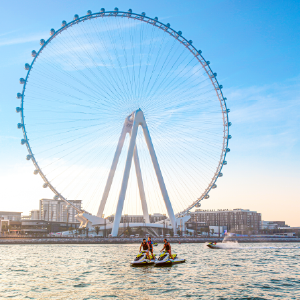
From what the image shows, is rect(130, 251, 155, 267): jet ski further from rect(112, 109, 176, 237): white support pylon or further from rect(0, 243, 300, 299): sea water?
rect(112, 109, 176, 237): white support pylon

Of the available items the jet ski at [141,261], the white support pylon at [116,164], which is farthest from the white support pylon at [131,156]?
the jet ski at [141,261]

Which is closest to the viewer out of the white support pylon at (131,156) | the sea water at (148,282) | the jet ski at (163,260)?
the sea water at (148,282)

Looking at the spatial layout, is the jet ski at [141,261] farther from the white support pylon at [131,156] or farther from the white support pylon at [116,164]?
the white support pylon at [116,164]

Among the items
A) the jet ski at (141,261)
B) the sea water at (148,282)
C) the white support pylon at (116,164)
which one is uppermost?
the white support pylon at (116,164)

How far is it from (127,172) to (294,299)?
182 ft

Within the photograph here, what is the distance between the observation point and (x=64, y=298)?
2222 cm

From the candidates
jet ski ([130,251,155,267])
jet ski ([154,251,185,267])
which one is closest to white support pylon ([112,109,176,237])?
jet ski ([154,251,185,267])

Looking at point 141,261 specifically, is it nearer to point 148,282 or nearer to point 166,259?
point 166,259

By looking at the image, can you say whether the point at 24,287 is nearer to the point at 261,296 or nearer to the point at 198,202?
the point at 261,296

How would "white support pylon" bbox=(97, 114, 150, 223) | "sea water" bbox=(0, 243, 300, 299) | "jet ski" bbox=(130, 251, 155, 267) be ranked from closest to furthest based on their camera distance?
"sea water" bbox=(0, 243, 300, 299) → "jet ski" bbox=(130, 251, 155, 267) → "white support pylon" bbox=(97, 114, 150, 223)

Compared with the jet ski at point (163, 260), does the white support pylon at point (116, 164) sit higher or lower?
higher

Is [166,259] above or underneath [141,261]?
above

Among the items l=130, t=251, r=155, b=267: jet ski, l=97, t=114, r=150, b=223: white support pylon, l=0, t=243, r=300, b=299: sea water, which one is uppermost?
l=97, t=114, r=150, b=223: white support pylon

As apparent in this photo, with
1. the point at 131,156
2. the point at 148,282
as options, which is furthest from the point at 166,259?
the point at 131,156
